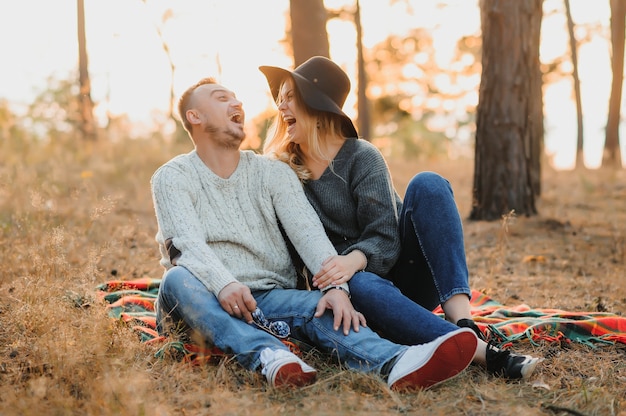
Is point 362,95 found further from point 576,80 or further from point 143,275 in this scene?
point 143,275

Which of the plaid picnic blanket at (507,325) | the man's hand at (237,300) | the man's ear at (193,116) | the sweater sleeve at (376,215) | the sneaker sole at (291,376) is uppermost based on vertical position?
the man's ear at (193,116)

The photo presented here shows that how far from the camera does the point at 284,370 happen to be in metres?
2.40

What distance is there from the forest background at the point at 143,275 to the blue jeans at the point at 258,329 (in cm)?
9

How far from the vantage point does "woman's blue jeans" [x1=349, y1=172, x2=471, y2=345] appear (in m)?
2.68

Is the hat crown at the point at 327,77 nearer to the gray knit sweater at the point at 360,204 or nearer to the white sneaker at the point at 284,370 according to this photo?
the gray knit sweater at the point at 360,204

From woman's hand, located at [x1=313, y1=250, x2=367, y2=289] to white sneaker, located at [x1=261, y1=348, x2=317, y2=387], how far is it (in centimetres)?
43

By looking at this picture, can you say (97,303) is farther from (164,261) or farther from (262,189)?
(262,189)

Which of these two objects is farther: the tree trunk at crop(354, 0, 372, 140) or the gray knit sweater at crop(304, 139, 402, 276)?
the tree trunk at crop(354, 0, 372, 140)

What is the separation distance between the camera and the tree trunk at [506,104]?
5.95m

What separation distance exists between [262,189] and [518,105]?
364cm

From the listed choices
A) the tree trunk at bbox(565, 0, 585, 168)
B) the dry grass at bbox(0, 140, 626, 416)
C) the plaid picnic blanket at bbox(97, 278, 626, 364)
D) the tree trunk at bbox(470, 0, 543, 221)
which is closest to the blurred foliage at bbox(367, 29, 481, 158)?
the tree trunk at bbox(565, 0, 585, 168)

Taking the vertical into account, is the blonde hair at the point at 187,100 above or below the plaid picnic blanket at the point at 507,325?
above

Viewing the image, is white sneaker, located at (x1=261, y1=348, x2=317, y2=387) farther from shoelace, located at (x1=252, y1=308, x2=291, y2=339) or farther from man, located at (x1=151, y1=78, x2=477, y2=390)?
shoelace, located at (x1=252, y1=308, x2=291, y2=339)

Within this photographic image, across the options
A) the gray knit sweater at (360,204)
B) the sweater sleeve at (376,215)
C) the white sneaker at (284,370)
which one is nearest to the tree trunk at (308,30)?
the gray knit sweater at (360,204)
